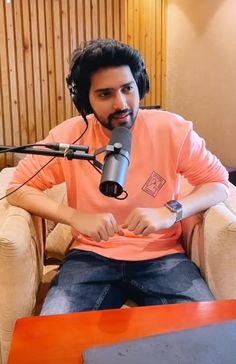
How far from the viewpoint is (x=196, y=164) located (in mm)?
1520

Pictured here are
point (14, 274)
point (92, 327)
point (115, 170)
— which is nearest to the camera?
point (115, 170)

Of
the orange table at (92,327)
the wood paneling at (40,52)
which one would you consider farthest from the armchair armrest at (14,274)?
the wood paneling at (40,52)

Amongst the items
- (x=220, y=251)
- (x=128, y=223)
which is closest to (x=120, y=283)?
(x=128, y=223)

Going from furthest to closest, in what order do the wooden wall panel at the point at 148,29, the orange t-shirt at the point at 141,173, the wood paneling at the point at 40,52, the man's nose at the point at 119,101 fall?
the wooden wall panel at the point at 148,29 < the wood paneling at the point at 40,52 < the orange t-shirt at the point at 141,173 < the man's nose at the point at 119,101

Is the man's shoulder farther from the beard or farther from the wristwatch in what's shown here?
the wristwatch

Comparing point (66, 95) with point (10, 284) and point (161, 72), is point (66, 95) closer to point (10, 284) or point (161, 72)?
point (161, 72)

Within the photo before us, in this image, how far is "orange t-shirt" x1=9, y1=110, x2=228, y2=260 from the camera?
1.46 meters

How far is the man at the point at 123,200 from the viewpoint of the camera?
4.28ft

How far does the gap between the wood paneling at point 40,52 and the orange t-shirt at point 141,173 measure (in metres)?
2.61

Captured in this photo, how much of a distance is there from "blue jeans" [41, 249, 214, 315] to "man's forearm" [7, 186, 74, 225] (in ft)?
0.52

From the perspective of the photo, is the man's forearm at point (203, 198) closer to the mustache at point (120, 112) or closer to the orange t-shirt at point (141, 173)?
the orange t-shirt at point (141, 173)

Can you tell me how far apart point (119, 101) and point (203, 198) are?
1.46 feet

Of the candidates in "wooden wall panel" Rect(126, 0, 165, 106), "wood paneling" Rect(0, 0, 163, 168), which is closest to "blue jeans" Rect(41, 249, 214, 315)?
"wood paneling" Rect(0, 0, 163, 168)

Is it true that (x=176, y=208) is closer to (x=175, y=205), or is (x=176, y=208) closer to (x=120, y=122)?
(x=175, y=205)
